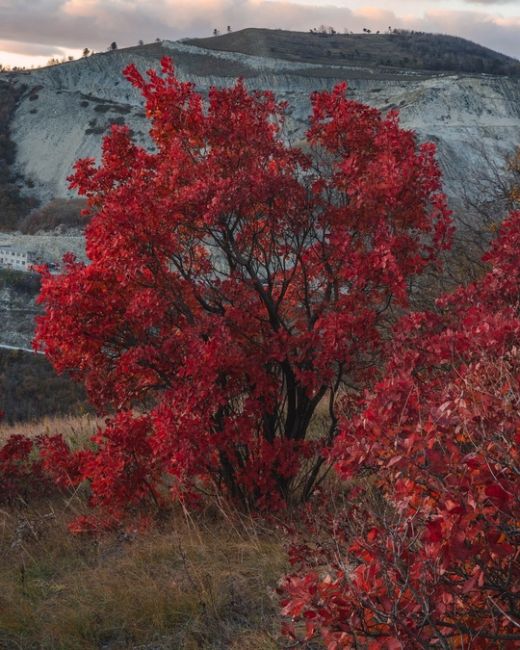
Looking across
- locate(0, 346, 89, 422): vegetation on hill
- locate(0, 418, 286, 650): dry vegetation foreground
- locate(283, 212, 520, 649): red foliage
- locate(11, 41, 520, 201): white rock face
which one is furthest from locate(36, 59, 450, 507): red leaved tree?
locate(11, 41, 520, 201): white rock face

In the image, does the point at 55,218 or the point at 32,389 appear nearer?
the point at 32,389

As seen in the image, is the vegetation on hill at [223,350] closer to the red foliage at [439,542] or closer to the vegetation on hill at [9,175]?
the red foliage at [439,542]

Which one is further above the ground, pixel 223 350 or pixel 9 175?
pixel 9 175

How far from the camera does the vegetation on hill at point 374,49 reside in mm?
90188

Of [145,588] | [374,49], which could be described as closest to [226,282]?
[145,588]

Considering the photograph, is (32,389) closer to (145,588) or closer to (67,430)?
(67,430)

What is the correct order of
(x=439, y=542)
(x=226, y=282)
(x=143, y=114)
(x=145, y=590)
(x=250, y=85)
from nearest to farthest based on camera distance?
(x=439, y=542) < (x=145, y=590) < (x=226, y=282) < (x=143, y=114) < (x=250, y=85)

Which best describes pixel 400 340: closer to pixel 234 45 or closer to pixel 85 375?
pixel 85 375

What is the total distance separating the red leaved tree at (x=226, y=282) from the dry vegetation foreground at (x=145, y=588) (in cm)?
53

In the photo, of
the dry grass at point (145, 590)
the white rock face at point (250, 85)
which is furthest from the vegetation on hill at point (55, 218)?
the dry grass at point (145, 590)

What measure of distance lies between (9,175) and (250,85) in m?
27.8

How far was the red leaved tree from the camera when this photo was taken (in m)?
5.95

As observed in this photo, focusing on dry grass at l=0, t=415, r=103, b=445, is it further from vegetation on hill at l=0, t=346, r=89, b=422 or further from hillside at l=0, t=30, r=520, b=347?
hillside at l=0, t=30, r=520, b=347

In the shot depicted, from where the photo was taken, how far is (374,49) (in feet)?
346
